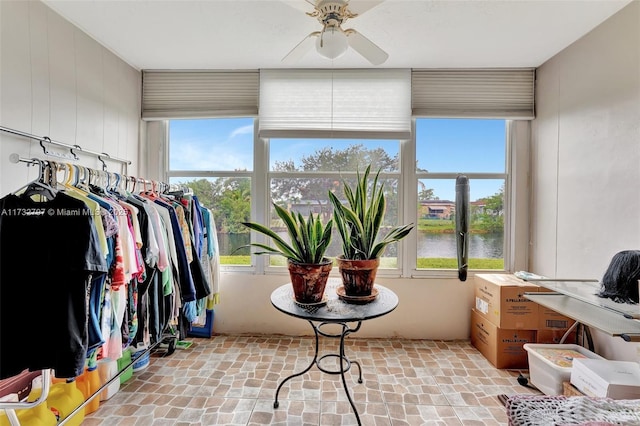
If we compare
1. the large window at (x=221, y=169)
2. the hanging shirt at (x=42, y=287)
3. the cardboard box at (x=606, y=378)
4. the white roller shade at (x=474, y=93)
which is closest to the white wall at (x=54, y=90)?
the large window at (x=221, y=169)

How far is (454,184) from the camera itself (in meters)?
2.79

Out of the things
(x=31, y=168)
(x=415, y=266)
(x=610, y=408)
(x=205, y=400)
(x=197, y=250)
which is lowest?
(x=205, y=400)

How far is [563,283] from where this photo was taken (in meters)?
1.88

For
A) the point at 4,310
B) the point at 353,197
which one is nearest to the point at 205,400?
the point at 4,310

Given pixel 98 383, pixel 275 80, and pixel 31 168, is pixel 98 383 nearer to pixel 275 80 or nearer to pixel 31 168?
pixel 31 168

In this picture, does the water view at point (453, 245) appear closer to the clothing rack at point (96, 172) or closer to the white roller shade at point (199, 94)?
the white roller shade at point (199, 94)

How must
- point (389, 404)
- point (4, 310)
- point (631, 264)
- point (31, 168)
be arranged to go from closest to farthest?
point (4, 310) → point (631, 264) → point (31, 168) → point (389, 404)

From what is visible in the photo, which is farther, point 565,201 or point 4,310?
point 565,201

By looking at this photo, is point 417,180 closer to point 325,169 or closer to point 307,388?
→ point 325,169

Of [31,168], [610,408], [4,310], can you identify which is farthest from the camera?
[31,168]

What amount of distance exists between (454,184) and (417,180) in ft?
1.22

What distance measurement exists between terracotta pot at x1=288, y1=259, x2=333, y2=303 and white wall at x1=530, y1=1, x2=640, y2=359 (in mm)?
2021

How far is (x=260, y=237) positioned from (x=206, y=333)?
3.52ft

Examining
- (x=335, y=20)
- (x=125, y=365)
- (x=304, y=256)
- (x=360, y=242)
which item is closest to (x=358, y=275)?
(x=360, y=242)
